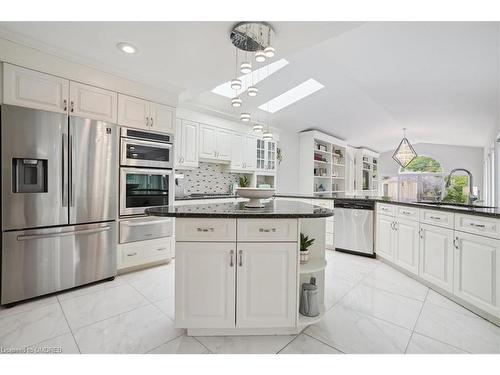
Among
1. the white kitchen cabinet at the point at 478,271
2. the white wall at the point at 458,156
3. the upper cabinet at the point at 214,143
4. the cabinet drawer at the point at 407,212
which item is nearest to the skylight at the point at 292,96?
the upper cabinet at the point at 214,143

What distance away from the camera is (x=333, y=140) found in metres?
6.56

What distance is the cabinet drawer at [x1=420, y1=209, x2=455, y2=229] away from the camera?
2246 millimetres

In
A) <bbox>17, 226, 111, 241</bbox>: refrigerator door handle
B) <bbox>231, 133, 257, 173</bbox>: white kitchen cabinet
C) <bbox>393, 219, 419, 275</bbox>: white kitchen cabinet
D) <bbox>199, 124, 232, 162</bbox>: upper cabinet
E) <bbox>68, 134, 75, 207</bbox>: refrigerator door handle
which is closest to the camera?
<bbox>17, 226, 111, 241</bbox>: refrigerator door handle

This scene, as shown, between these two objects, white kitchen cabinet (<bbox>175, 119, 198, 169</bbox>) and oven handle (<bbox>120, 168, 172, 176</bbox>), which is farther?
white kitchen cabinet (<bbox>175, 119, 198, 169</bbox>)

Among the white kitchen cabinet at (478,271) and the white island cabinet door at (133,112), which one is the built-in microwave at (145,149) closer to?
the white island cabinet door at (133,112)

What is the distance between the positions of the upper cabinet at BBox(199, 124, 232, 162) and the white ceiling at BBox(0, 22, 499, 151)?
410 millimetres

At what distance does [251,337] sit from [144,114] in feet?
8.71

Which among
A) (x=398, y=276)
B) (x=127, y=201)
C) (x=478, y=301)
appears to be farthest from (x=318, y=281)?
(x=127, y=201)

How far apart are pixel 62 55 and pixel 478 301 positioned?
425cm

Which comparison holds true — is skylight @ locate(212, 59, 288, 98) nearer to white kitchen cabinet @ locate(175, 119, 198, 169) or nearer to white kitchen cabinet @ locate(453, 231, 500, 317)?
white kitchen cabinet @ locate(175, 119, 198, 169)

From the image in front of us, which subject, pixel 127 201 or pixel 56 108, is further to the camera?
pixel 127 201

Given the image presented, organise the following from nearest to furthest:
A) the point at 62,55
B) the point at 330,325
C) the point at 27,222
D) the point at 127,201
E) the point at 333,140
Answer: the point at 330,325
the point at 27,222
the point at 62,55
the point at 127,201
the point at 333,140

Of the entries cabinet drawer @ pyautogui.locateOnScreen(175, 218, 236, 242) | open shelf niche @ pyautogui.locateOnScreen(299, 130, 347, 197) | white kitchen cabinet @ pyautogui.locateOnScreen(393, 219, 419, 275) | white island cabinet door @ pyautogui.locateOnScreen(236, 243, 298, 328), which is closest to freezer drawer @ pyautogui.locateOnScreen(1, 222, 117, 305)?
cabinet drawer @ pyautogui.locateOnScreen(175, 218, 236, 242)
